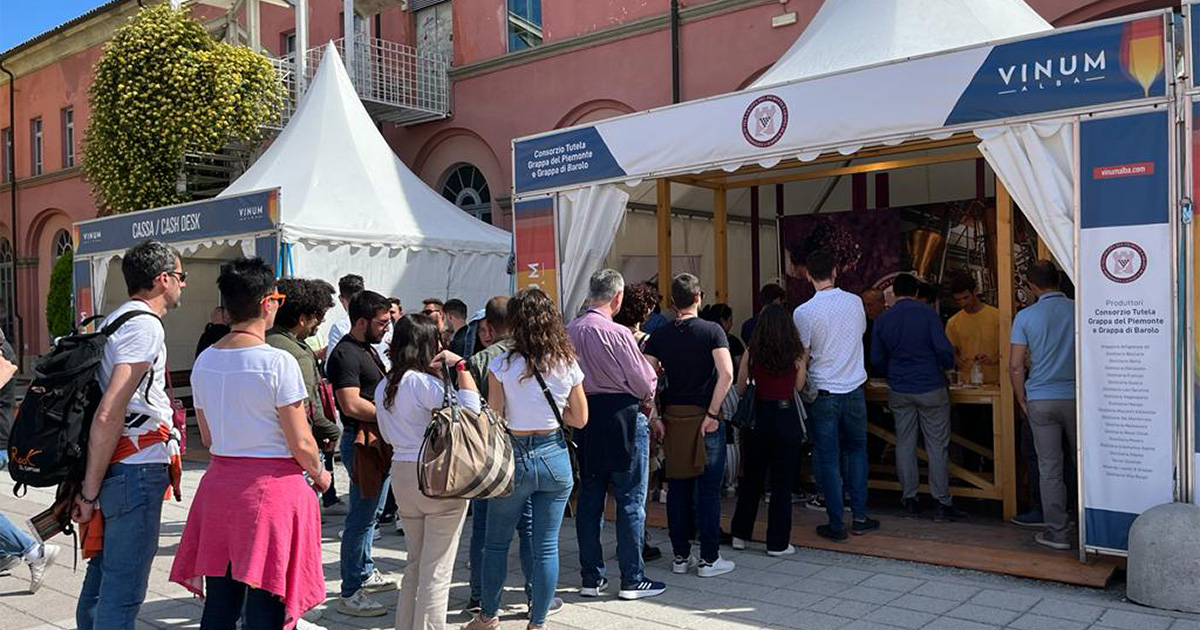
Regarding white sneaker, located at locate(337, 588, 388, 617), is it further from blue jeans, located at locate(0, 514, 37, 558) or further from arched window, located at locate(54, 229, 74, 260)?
arched window, located at locate(54, 229, 74, 260)

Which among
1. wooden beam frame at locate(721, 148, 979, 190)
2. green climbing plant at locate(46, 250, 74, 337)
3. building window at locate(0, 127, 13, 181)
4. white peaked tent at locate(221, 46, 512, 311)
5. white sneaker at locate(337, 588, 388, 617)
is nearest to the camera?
white sneaker at locate(337, 588, 388, 617)

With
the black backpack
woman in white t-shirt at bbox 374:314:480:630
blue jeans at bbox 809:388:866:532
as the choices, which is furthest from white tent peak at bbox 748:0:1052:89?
the black backpack

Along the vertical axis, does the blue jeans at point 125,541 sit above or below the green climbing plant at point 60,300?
below

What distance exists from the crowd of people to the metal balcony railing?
904cm

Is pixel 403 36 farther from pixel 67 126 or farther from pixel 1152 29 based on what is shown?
pixel 1152 29

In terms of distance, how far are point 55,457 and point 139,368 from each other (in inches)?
16.8

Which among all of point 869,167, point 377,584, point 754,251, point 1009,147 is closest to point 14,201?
point 754,251

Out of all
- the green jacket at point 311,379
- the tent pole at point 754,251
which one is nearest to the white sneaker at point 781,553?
the green jacket at point 311,379

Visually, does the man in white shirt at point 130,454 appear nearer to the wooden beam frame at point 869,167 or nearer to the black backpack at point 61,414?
the black backpack at point 61,414

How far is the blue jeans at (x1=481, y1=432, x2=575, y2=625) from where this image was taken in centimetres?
442

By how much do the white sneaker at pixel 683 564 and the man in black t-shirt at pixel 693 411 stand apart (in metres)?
0.09

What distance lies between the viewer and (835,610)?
500 cm

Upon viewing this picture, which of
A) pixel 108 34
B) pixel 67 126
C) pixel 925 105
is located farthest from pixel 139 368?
pixel 67 126

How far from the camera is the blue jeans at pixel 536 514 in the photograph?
14.5ft
